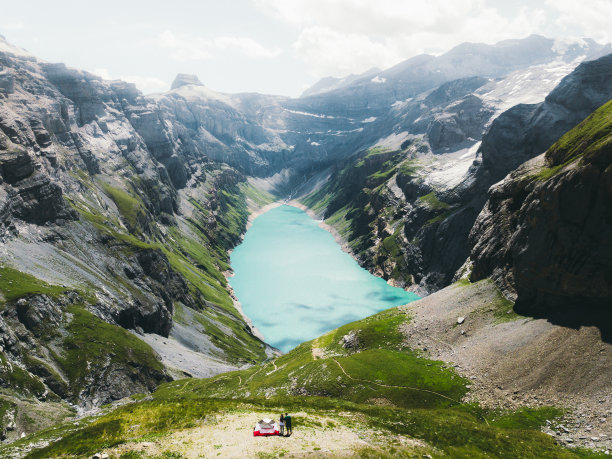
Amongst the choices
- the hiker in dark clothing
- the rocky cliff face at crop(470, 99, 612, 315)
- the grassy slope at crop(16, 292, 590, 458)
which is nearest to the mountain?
the grassy slope at crop(16, 292, 590, 458)

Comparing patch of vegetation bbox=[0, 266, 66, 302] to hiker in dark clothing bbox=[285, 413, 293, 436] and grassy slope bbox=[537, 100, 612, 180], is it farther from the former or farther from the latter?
grassy slope bbox=[537, 100, 612, 180]

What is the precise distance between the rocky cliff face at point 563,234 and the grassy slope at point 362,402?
22256 millimetres

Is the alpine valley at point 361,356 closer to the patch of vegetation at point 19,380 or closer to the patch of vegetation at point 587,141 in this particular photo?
the patch of vegetation at point 19,380

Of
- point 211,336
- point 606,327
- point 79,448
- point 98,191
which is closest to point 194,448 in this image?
point 79,448

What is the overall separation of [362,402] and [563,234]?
148 ft

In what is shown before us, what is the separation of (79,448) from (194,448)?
11638 millimetres

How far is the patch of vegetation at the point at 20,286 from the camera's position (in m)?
80.8

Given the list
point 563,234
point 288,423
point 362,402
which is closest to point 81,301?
point 362,402

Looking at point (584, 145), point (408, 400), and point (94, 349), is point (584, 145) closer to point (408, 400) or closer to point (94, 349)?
point (408, 400)

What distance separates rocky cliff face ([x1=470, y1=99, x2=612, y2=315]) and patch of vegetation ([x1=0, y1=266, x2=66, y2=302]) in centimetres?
10176

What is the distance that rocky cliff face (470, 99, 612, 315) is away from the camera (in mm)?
58688

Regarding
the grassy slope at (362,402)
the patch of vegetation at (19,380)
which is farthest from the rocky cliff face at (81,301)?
the grassy slope at (362,402)

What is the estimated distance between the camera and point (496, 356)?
6025 cm

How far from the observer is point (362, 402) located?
60.2 meters
